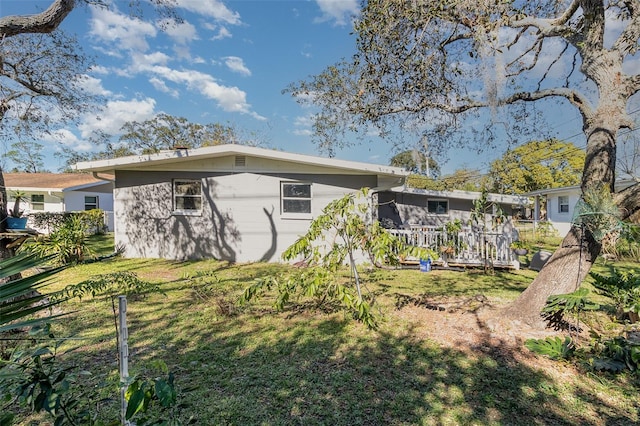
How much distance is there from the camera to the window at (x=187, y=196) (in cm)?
976

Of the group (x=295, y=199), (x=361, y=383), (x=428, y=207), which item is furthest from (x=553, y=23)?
(x=428, y=207)

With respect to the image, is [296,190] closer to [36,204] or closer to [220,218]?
[220,218]

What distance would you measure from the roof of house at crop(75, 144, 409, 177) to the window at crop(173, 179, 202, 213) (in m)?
0.76

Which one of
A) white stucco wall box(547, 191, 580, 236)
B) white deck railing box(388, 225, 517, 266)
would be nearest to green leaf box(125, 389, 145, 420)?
white deck railing box(388, 225, 517, 266)

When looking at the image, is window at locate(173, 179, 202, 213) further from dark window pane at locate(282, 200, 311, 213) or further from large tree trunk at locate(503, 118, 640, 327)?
large tree trunk at locate(503, 118, 640, 327)


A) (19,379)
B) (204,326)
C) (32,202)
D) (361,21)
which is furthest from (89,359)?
(32,202)

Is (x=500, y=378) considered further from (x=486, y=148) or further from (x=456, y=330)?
(x=486, y=148)

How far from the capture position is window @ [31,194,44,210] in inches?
710

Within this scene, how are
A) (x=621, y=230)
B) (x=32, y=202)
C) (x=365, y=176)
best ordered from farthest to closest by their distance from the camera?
(x=32, y=202) → (x=365, y=176) → (x=621, y=230)

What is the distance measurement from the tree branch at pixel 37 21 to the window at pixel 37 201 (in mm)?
17596

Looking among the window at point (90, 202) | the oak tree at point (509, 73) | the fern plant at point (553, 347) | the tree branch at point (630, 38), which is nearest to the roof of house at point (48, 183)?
the window at point (90, 202)

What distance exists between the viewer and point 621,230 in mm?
3699

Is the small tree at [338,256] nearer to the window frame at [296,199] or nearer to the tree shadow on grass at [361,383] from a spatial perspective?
the tree shadow on grass at [361,383]

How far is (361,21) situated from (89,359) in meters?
5.55
